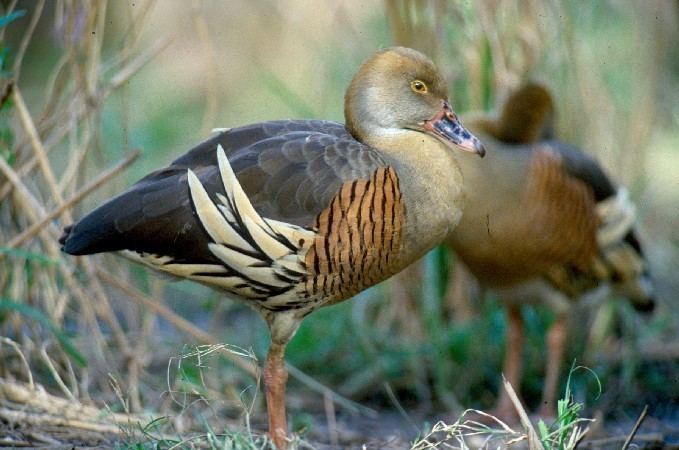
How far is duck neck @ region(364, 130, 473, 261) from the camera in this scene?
11.8ft

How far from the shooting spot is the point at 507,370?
5035 mm

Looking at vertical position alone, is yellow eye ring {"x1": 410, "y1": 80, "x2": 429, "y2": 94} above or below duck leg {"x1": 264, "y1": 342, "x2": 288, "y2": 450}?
Result: above

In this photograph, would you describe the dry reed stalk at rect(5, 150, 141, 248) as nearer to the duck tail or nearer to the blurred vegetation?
the blurred vegetation

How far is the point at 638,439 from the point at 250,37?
7.10m

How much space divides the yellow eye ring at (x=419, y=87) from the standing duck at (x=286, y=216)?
193 mm

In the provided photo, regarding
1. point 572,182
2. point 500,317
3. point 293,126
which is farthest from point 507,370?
point 293,126

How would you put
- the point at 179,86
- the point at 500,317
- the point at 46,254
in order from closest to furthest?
the point at 46,254, the point at 500,317, the point at 179,86

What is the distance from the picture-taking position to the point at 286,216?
3502 millimetres

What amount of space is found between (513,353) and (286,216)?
1.92 metres

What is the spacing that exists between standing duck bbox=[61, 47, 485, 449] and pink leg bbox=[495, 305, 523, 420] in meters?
1.49

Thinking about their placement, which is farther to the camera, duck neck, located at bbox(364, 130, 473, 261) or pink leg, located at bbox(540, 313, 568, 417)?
pink leg, located at bbox(540, 313, 568, 417)

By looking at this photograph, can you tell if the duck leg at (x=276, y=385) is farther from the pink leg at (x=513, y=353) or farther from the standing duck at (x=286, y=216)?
the pink leg at (x=513, y=353)

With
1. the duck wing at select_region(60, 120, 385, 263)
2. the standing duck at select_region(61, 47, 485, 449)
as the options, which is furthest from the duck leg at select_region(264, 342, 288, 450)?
the duck wing at select_region(60, 120, 385, 263)

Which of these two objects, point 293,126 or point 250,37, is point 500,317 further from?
point 250,37
